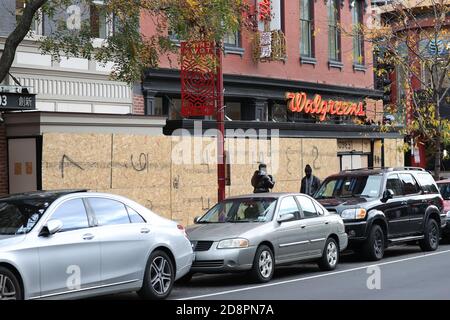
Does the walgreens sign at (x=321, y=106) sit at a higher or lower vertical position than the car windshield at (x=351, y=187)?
higher

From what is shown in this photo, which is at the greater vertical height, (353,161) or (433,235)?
(353,161)

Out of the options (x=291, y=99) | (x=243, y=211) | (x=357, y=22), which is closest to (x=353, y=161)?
(x=291, y=99)

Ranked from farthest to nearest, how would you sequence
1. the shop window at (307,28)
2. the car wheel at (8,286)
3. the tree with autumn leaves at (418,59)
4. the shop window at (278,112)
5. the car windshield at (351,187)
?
the shop window at (307,28) < the shop window at (278,112) < the tree with autumn leaves at (418,59) < the car windshield at (351,187) < the car wheel at (8,286)

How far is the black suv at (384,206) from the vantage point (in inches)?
631

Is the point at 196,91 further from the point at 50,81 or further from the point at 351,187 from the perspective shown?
the point at 351,187

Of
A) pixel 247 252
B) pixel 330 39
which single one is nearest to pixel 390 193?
pixel 247 252

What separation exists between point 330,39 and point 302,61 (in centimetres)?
238

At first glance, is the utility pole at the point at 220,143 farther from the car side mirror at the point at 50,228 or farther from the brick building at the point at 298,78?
the car side mirror at the point at 50,228

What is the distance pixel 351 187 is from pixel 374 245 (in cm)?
155

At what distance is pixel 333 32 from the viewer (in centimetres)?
2828

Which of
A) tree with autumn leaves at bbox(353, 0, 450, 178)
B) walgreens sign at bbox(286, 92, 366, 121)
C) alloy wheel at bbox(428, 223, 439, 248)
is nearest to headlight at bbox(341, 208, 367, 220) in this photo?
alloy wheel at bbox(428, 223, 439, 248)

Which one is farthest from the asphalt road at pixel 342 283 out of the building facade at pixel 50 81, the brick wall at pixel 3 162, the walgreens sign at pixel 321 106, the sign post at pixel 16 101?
the walgreens sign at pixel 321 106

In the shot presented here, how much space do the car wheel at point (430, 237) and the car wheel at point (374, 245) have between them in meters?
1.92

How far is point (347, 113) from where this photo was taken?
28.0 meters
